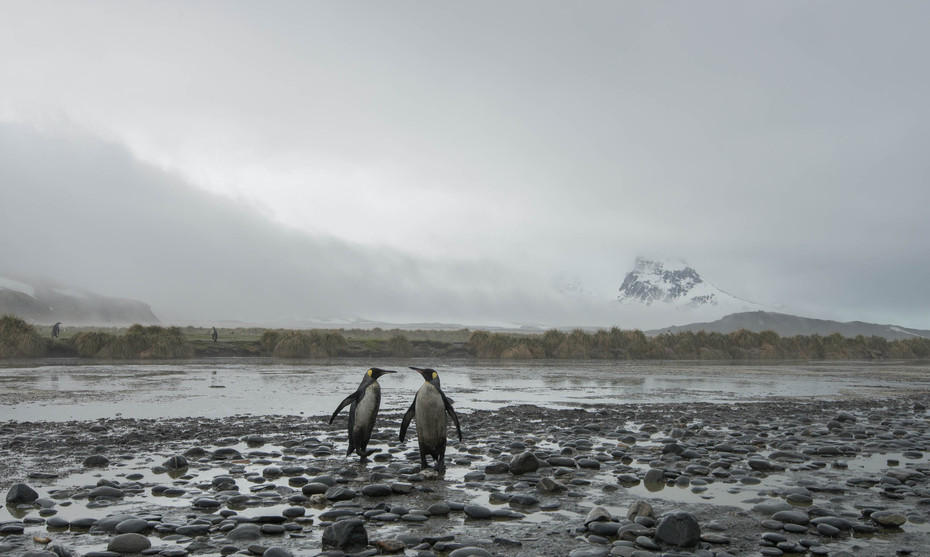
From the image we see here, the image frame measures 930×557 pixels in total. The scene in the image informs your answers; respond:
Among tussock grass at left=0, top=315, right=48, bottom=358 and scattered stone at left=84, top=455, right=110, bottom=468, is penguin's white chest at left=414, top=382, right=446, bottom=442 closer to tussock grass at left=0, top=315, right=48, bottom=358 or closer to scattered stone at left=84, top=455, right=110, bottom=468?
scattered stone at left=84, top=455, right=110, bottom=468

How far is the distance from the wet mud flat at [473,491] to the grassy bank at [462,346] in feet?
124

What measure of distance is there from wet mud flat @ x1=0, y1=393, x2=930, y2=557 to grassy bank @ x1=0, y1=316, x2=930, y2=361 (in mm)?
37794

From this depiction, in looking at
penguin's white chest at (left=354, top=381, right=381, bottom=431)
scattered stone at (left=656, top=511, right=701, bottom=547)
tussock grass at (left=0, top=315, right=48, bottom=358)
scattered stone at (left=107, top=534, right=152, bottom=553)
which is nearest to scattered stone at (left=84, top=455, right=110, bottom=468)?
penguin's white chest at (left=354, top=381, right=381, bottom=431)

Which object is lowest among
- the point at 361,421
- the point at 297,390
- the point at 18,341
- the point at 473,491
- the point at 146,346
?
the point at 297,390

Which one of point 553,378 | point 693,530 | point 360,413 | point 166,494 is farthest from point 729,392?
point 166,494

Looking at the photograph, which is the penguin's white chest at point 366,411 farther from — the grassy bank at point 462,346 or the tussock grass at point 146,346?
the grassy bank at point 462,346

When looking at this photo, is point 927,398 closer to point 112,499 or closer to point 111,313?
point 112,499

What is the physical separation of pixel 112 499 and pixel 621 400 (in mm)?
17441

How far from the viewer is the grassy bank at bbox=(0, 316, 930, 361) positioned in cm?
4803

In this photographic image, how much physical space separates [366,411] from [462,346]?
49.5m

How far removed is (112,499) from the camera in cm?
796

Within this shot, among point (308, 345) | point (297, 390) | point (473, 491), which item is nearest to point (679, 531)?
point (473, 491)

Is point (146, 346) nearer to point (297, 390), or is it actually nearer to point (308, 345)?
point (308, 345)

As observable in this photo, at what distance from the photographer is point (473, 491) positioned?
8781 millimetres
